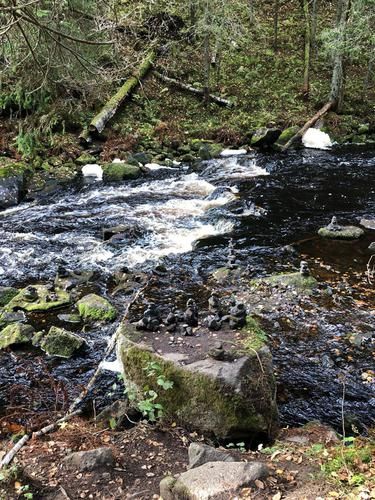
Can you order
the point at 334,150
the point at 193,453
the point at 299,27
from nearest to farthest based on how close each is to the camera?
the point at 193,453
the point at 334,150
the point at 299,27

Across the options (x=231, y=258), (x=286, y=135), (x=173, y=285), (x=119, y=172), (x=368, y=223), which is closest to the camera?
(x=173, y=285)

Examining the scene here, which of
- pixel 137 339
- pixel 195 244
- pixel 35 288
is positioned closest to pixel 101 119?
pixel 195 244

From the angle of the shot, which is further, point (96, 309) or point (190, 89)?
point (190, 89)

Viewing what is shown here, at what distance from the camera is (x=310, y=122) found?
64.8 ft

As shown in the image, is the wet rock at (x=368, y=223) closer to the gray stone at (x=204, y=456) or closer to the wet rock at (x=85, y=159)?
the gray stone at (x=204, y=456)

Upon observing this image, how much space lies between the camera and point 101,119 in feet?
60.2

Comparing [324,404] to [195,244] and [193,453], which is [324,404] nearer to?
[193,453]

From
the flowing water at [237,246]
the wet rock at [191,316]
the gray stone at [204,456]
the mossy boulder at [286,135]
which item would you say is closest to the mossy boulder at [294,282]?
the flowing water at [237,246]

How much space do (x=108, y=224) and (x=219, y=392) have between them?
25.0ft

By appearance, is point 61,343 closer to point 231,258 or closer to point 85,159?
point 231,258

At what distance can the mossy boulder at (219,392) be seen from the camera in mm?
4855

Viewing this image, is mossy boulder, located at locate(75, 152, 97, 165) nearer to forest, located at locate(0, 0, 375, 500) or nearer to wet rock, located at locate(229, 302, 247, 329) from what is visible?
forest, located at locate(0, 0, 375, 500)

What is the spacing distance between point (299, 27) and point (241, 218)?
67.6 feet

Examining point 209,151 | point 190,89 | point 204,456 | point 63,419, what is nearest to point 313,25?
point 190,89
